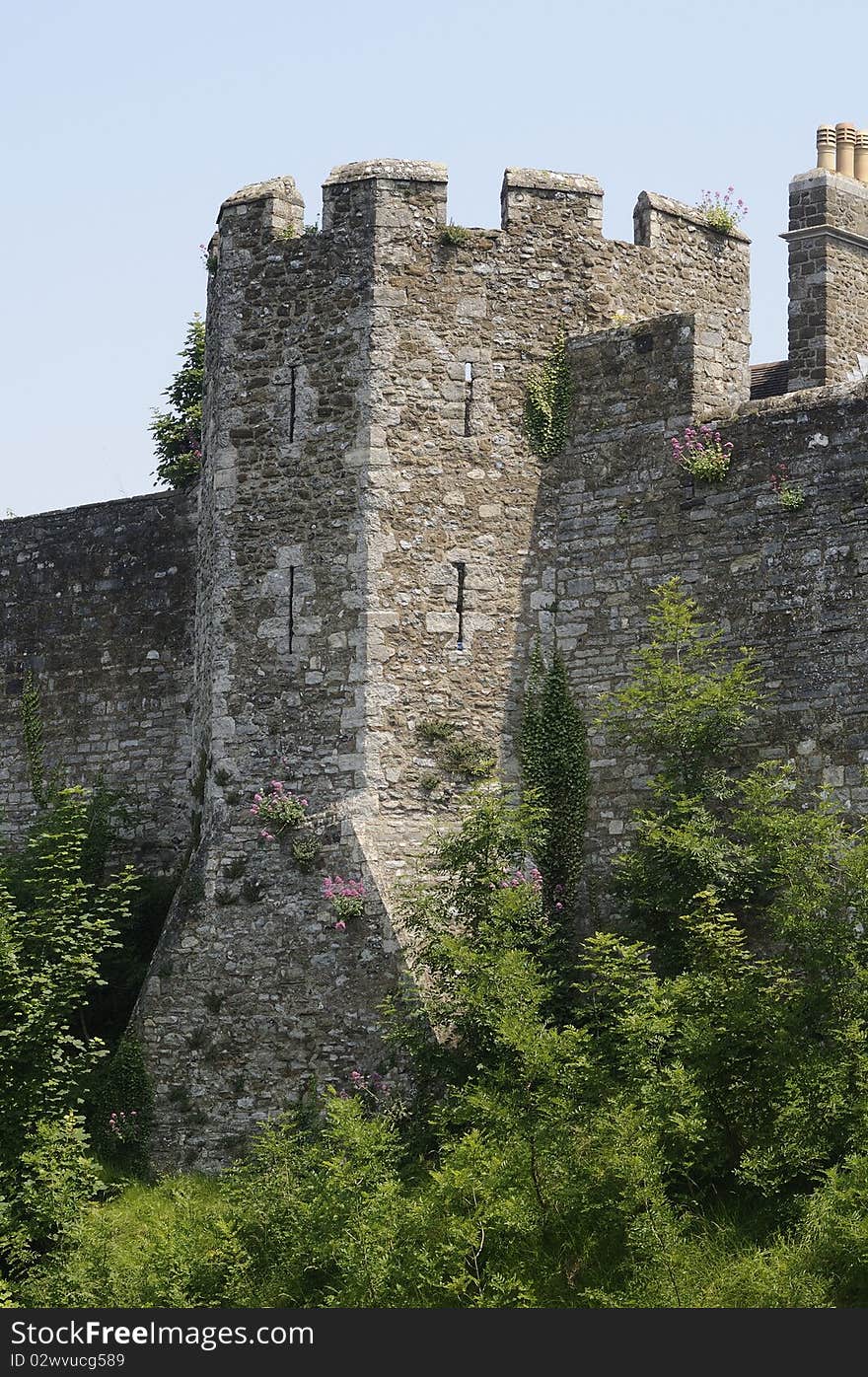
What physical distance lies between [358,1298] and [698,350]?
287 inches

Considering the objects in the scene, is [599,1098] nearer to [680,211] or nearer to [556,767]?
[556,767]

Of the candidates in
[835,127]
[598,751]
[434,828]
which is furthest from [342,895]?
[835,127]

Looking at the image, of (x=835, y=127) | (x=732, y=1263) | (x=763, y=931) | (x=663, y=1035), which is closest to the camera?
Answer: (x=732, y=1263)

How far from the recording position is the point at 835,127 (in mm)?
26438

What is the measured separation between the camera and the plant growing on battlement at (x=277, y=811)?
18000 mm

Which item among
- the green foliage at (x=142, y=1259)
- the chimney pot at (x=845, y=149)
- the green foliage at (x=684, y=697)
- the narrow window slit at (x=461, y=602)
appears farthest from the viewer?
the chimney pot at (x=845, y=149)

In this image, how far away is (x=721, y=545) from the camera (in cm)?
1798

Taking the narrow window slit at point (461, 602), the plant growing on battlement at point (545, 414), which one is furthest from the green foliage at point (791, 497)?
the narrow window slit at point (461, 602)

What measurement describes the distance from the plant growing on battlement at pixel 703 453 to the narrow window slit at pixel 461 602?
1712mm

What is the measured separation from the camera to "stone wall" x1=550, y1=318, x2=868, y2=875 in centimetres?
1734

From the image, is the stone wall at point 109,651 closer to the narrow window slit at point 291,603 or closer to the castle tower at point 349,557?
the castle tower at point 349,557

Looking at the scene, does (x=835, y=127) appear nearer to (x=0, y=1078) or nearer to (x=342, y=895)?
(x=342, y=895)

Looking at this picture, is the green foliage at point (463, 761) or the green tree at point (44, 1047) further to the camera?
→ the green foliage at point (463, 761)

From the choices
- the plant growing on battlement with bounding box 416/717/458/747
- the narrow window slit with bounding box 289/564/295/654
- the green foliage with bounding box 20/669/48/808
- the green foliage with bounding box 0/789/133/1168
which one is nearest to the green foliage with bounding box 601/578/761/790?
the plant growing on battlement with bounding box 416/717/458/747
